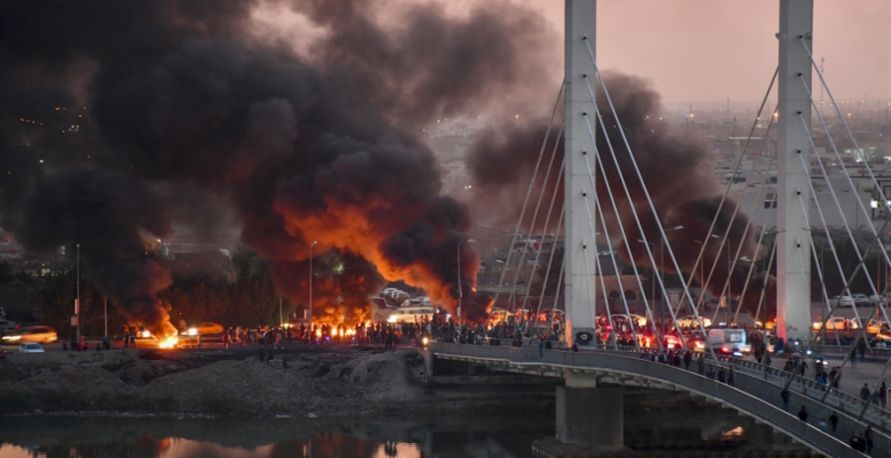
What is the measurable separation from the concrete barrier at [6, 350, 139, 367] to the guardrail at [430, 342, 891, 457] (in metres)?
18.2

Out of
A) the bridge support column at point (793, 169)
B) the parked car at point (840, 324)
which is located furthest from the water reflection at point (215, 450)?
the parked car at point (840, 324)

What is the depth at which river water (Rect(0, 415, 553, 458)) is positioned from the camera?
234 feet

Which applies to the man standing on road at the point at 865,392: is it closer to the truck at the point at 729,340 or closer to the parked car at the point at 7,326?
the truck at the point at 729,340

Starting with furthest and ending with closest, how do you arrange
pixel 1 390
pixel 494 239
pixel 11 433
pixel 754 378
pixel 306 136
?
pixel 494 239, pixel 306 136, pixel 1 390, pixel 11 433, pixel 754 378

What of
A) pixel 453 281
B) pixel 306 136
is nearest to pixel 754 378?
pixel 453 281

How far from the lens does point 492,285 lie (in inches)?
5827

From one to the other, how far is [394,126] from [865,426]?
7118 centimetres

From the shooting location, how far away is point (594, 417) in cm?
6719

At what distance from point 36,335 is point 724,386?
55771 mm

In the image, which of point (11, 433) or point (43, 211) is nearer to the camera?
point (11, 433)

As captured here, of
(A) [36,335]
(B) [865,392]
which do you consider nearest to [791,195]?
(B) [865,392]

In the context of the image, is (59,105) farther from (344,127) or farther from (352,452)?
(352,452)

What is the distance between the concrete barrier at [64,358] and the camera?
8350 cm

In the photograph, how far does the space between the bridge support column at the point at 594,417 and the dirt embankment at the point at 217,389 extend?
15.8 m
